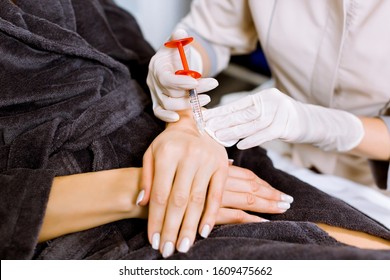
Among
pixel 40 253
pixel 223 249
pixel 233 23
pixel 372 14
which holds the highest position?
pixel 372 14

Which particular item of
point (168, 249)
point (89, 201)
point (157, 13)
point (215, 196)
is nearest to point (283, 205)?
point (215, 196)

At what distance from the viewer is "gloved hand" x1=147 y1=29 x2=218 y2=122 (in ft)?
2.81

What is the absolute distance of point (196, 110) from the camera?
34.7 inches

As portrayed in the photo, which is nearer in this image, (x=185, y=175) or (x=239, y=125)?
(x=185, y=175)

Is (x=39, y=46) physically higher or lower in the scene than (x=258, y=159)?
higher

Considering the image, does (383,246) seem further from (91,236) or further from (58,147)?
(58,147)

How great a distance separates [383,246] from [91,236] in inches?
21.6

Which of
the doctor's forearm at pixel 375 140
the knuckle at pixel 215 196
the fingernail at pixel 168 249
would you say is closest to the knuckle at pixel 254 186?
the knuckle at pixel 215 196

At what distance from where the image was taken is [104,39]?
1066 mm

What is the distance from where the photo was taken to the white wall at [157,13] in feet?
5.99

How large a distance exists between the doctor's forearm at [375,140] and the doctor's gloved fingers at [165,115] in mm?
464

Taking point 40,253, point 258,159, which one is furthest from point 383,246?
point 40,253

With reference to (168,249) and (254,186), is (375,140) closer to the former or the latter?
(254,186)

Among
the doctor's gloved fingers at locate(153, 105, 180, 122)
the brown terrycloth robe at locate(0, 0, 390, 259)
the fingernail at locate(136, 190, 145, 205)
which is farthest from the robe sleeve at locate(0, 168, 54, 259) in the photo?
the doctor's gloved fingers at locate(153, 105, 180, 122)
